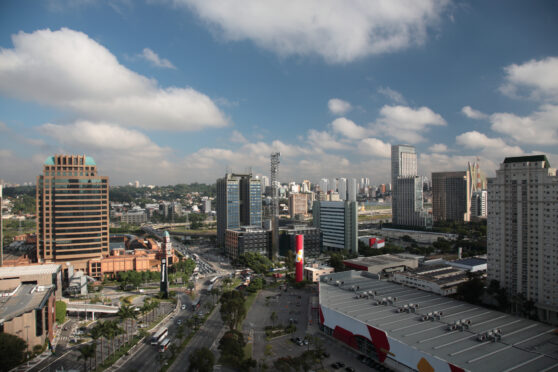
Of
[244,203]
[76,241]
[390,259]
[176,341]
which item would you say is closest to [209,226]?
[244,203]

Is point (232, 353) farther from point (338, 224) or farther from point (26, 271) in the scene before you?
point (338, 224)

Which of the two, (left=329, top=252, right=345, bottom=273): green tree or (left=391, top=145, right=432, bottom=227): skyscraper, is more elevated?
(left=391, top=145, right=432, bottom=227): skyscraper

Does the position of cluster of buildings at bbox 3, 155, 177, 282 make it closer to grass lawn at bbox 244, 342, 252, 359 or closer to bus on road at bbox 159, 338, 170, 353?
bus on road at bbox 159, 338, 170, 353

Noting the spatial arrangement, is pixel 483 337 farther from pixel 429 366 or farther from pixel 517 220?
pixel 517 220

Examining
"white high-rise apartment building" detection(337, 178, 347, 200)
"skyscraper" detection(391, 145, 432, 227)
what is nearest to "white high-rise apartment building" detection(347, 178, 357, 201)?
"white high-rise apartment building" detection(337, 178, 347, 200)

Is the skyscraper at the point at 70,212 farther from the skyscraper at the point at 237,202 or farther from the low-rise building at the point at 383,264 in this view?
the low-rise building at the point at 383,264

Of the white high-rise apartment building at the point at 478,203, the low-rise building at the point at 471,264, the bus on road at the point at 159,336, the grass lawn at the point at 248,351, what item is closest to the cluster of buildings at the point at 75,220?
the bus on road at the point at 159,336

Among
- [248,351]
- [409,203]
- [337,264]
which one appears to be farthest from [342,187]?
[248,351]
